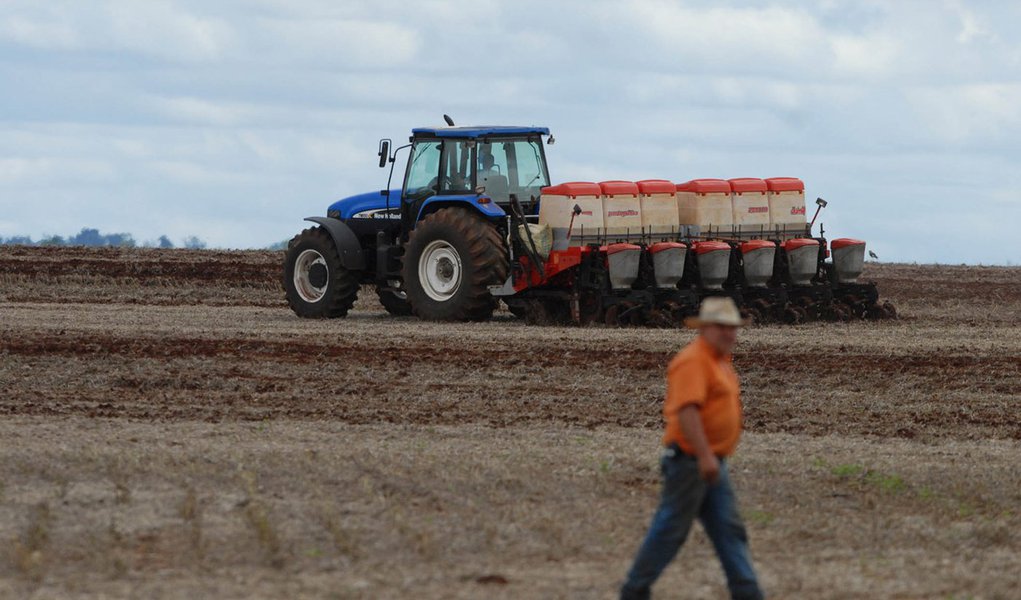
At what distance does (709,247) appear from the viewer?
66.3ft

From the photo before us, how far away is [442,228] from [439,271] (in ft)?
2.48

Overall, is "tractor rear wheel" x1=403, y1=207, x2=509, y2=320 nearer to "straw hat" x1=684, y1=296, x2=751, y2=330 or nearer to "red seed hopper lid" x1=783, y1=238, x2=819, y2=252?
"red seed hopper lid" x1=783, y1=238, x2=819, y2=252

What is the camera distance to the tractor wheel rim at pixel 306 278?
73.2 ft

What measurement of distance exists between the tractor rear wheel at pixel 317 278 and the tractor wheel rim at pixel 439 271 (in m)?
1.27

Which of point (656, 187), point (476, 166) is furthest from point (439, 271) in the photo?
point (656, 187)

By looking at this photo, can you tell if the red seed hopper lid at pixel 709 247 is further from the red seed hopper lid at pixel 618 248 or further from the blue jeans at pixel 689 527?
the blue jeans at pixel 689 527

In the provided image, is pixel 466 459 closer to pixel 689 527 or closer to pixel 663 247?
pixel 689 527

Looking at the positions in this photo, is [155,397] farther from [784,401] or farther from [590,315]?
[590,315]

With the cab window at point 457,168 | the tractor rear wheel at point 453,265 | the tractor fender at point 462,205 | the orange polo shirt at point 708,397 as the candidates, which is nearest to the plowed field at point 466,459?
the tractor rear wheel at point 453,265

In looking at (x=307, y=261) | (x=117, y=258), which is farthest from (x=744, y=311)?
(x=117, y=258)

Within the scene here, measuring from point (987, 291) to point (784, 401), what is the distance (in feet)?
53.5

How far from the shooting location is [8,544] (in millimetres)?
8281

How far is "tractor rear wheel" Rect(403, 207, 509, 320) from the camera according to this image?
20266mm

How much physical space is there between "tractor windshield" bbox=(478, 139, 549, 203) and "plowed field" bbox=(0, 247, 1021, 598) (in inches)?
71.0
